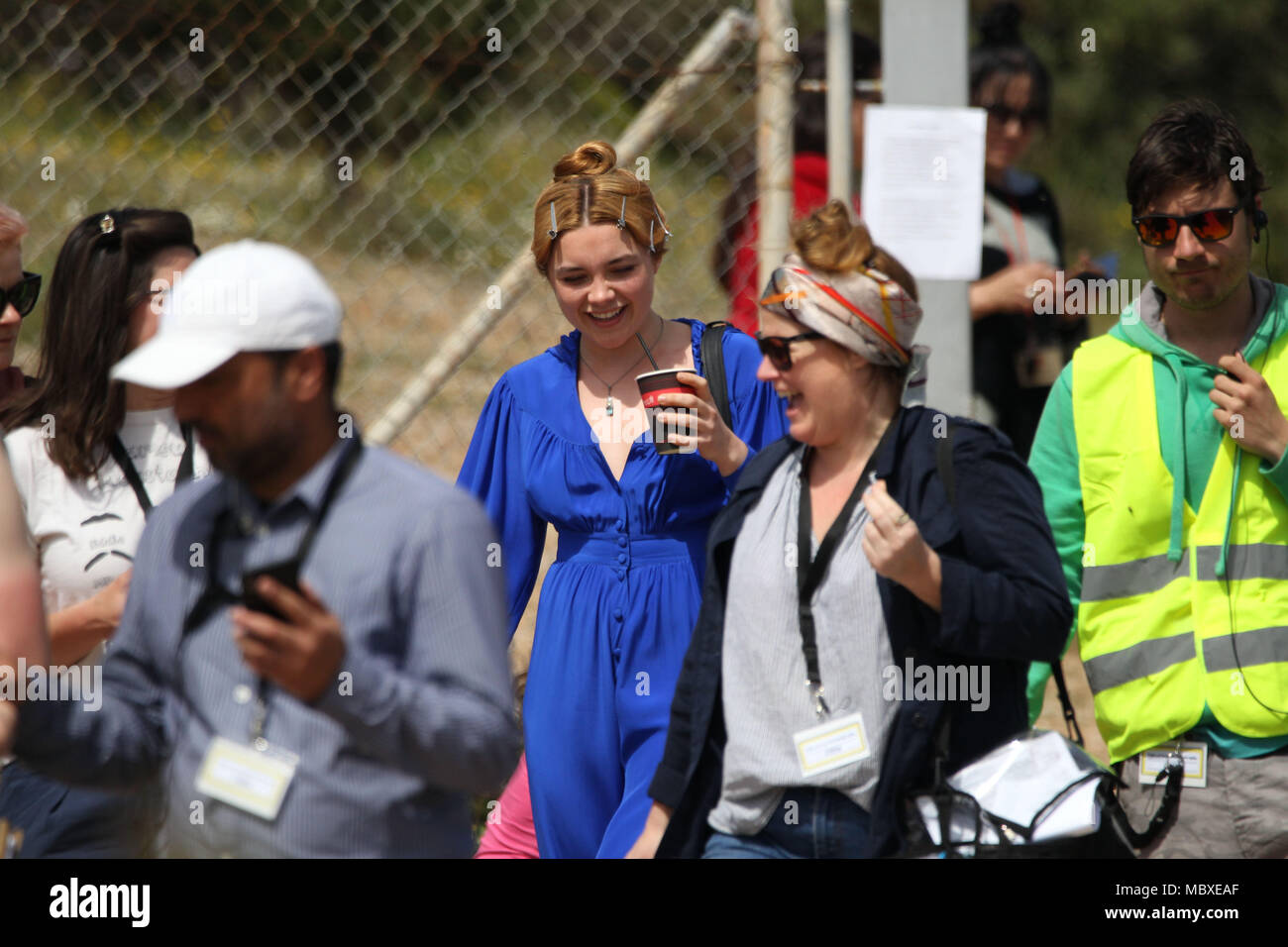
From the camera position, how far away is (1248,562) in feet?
10.5

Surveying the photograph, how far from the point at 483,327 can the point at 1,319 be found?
1.74 meters

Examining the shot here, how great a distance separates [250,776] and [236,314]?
0.69 metres

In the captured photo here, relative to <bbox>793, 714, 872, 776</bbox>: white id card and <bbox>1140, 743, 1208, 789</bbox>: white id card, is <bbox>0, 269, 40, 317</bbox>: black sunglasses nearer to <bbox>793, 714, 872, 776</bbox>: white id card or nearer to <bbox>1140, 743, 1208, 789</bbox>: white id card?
<bbox>793, 714, 872, 776</bbox>: white id card

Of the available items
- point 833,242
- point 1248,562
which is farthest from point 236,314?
point 1248,562

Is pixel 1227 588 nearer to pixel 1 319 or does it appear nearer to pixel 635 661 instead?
pixel 635 661

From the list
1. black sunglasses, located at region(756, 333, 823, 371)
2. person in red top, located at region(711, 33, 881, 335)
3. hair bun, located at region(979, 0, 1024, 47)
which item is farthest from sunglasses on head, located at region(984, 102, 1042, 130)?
black sunglasses, located at region(756, 333, 823, 371)

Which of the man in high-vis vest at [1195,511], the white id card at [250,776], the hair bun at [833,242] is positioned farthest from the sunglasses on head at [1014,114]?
the white id card at [250,776]

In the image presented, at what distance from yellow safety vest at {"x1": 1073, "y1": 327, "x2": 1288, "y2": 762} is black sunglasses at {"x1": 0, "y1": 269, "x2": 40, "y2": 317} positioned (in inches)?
103

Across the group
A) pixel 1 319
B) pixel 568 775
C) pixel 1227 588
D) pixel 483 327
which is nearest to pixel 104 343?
pixel 1 319

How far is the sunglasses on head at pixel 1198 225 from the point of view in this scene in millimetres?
3166

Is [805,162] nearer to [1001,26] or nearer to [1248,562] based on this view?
[1001,26]

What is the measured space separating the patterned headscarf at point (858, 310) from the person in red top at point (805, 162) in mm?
1968

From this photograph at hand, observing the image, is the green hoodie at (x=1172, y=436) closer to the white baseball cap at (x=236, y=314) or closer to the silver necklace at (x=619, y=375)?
the silver necklace at (x=619, y=375)
